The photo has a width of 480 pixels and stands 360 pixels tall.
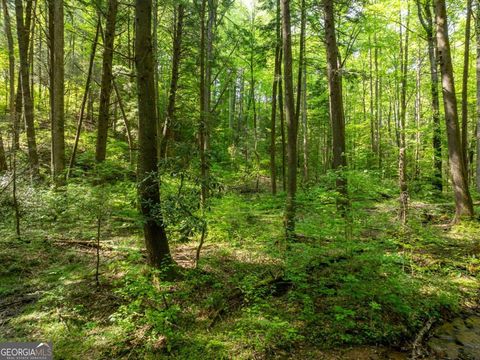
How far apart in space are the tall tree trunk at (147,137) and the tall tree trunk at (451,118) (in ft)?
25.7

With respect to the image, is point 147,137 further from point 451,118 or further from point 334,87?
point 451,118

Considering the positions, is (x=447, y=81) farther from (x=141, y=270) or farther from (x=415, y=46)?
(x=415, y=46)

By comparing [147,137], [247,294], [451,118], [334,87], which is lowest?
[247,294]

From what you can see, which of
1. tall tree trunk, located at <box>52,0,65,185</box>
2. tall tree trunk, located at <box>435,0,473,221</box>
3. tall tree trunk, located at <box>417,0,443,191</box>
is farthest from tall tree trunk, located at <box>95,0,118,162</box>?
tall tree trunk, located at <box>417,0,443,191</box>

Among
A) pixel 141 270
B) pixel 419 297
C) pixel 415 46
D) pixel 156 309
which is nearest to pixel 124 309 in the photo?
pixel 156 309


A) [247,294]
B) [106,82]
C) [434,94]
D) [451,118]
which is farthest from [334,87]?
[434,94]

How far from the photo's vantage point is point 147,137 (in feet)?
16.1

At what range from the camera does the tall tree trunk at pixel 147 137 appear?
4.79 meters

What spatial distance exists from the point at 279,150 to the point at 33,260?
58.7 feet

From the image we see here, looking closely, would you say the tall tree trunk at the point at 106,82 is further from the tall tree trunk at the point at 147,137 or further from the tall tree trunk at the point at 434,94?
the tall tree trunk at the point at 434,94

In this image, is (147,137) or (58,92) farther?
(58,92)

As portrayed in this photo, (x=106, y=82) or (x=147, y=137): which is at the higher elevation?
(x=106, y=82)

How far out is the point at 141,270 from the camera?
15.8 ft

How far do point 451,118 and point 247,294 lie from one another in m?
7.87
